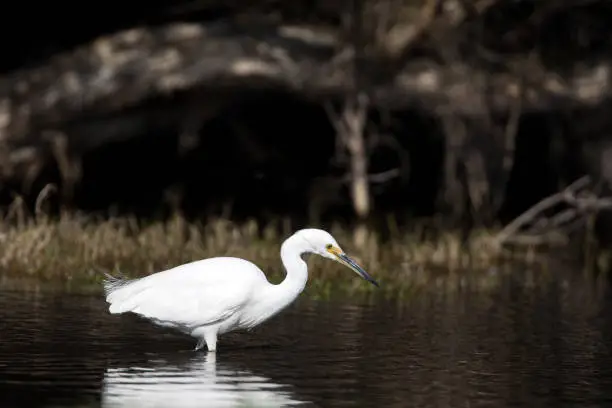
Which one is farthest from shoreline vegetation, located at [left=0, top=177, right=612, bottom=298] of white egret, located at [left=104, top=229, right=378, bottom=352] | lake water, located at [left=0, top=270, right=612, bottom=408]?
white egret, located at [left=104, top=229, right=378, bottom=352]

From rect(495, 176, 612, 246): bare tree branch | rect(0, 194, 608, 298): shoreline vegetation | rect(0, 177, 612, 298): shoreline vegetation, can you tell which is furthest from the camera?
rect(495, 176, 612, 246): bare tree branch

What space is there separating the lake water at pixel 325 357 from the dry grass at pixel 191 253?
1.22m

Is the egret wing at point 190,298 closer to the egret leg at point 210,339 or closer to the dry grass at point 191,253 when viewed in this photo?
the egret leg at point 210,339

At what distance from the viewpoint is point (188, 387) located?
10.6m

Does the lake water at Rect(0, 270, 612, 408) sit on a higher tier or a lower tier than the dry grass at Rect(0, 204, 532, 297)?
lower

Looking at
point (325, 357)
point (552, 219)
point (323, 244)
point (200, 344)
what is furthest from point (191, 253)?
point (325, 357)

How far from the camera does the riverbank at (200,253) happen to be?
56.6 feet

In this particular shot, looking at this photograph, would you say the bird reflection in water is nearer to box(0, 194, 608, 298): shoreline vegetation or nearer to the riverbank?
box(0, 194, 608, 298): shoreline vegetation

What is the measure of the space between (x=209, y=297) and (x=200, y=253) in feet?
19.6

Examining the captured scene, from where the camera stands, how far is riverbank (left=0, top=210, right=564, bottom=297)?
1725cm

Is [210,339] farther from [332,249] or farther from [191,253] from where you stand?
[191,253]

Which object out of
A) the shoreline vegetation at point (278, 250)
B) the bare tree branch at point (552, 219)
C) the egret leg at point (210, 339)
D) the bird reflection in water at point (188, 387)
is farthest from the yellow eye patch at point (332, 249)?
the bare tree branch at point (552, 219)

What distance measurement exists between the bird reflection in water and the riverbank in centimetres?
531

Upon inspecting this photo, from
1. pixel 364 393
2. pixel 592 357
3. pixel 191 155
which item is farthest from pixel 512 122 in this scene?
pixel 364 393
